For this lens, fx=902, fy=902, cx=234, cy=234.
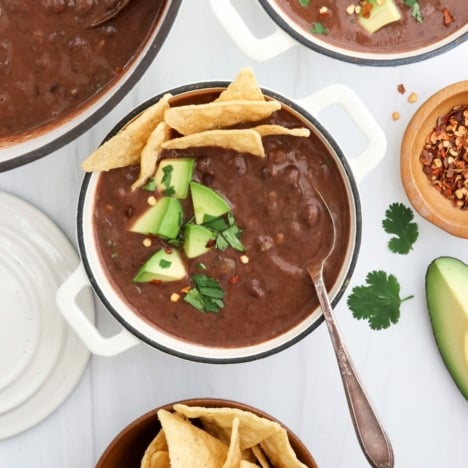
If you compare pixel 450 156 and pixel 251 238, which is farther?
pixel 450 156

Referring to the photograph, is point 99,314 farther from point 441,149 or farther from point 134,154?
point 441,149

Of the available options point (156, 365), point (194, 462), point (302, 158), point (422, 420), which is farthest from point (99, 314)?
point (422, 420)

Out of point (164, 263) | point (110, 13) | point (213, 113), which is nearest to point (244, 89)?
point (213, 113)

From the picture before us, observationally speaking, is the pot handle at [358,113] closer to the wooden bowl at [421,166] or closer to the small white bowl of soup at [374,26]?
the small white bowl of soup at [374,26]

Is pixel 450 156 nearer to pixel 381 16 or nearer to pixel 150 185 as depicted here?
pixel 381 16

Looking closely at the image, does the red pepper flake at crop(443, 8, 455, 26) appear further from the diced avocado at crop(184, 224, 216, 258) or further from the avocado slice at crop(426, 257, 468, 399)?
the diced avocado at crop(184, 224, 216, 258)

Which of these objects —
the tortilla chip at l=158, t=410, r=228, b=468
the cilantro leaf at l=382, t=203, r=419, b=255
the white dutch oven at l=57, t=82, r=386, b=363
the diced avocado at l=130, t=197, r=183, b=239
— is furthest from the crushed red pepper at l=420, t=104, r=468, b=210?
the tortilla chip at l=158, t=410, r=228, b=468
